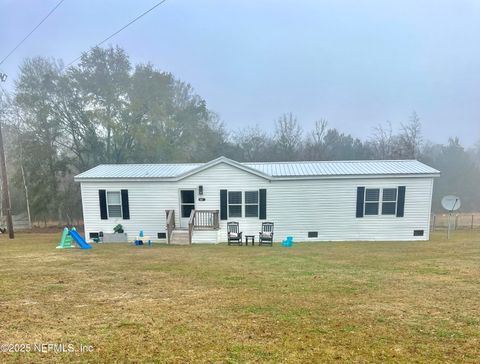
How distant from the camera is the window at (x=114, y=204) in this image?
13.7 metres

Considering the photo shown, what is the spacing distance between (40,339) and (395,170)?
14.2 meters

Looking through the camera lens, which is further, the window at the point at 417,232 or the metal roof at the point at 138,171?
the metal roof at the point at 138,171

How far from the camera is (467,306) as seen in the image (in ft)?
13.5

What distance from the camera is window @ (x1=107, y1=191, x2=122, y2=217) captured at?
13719mm

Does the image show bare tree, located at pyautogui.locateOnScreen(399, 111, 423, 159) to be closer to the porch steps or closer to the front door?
the front door

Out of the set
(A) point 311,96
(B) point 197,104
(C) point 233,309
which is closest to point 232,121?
(B) point 197,104

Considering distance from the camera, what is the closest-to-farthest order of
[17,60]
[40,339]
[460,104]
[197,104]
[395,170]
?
[40,339]
[395,170]
[17,60]
[197,104]
[460,104]

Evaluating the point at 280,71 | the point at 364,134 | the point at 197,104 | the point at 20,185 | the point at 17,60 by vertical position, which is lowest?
the point at 20,185

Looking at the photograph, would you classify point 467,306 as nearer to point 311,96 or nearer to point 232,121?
point 232,121

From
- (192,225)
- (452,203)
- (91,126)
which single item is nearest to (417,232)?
(452,203)

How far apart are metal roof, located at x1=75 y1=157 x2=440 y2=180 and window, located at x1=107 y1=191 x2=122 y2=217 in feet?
2.93

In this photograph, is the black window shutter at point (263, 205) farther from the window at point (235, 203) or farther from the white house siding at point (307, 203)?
the window at point (235, 203)

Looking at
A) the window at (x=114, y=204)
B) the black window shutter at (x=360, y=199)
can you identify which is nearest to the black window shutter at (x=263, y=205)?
the black window shutter at (x=360, y=199)

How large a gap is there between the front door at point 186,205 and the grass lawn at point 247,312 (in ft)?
21.4
